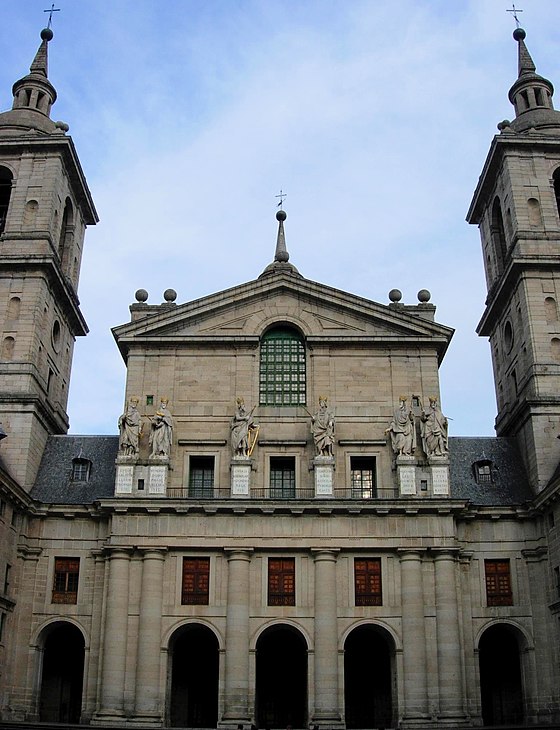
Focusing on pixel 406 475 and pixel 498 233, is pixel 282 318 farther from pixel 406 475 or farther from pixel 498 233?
pixel 498 233

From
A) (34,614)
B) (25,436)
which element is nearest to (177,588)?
(34,614)

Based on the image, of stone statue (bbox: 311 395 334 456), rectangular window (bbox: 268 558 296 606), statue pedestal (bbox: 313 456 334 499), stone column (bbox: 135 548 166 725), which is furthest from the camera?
stone statue (bbox: 311 395 334 456)

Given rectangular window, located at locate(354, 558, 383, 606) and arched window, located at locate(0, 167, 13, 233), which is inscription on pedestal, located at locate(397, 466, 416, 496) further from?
arched window, located at locate(0, 167, 13, 233)

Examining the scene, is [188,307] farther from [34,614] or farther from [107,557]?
[34,614]

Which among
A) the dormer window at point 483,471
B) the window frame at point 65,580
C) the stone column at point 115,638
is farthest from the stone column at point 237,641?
the dormer window at point 483,471

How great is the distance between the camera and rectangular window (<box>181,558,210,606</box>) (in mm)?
40000

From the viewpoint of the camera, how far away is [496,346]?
52750 millimetres

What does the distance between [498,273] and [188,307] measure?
18828mm

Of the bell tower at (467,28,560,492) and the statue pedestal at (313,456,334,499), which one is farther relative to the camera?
the bell tower at (467,28,560,492)

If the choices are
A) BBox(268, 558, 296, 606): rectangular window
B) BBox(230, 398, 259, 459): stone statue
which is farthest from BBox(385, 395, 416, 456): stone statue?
BBox(268, 558, 296, 606): rectangular window

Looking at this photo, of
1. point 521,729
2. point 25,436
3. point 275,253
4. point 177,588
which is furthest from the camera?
point 275,253

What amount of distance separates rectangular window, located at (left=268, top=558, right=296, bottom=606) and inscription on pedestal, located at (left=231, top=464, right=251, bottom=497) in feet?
10.6

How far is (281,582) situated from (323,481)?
4817 mm

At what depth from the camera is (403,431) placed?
41.8m
